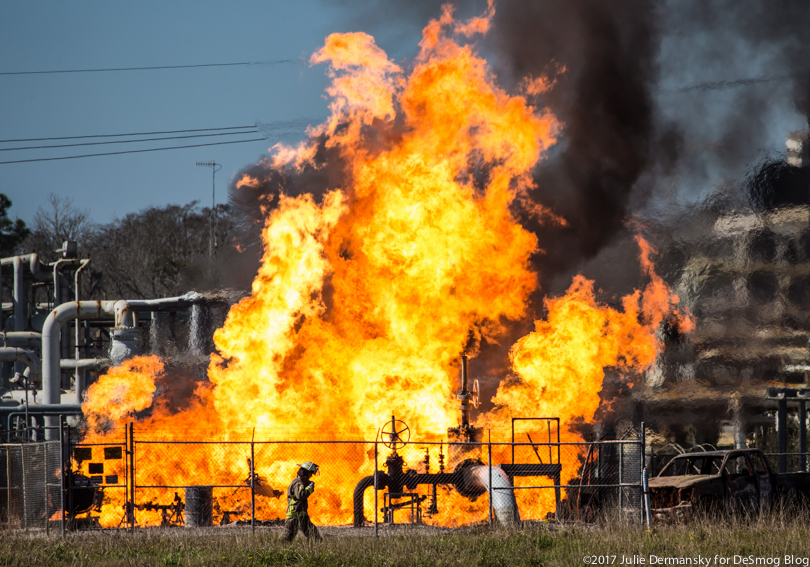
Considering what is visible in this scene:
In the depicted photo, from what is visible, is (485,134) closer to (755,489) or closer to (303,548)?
(755,489)

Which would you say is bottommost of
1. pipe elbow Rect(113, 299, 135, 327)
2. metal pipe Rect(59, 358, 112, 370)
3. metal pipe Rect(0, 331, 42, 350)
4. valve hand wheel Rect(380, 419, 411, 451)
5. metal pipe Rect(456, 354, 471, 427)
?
valve hand wheel Rect(380, 419, 411, 451)

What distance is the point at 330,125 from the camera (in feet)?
69.4

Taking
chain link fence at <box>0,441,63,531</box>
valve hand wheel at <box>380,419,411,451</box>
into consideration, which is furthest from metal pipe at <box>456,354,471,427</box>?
chain link fence at <box>0,441,63,531</box>

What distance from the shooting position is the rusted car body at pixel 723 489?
15.0 m

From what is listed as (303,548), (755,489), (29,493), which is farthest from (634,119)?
(29,493)

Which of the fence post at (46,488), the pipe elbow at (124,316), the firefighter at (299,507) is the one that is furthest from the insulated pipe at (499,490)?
the pipe elbow at (124,316)

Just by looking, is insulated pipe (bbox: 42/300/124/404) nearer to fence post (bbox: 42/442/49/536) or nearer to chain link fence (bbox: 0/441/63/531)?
chain link fence (bbox: 0/441/63/531)

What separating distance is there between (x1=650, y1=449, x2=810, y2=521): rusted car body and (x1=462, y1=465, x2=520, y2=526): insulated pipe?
2.59m

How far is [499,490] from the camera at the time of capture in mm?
16328

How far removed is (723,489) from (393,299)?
28.1 ft

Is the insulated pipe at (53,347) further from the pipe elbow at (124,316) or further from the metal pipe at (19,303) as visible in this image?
the metal pipe at (19,303)

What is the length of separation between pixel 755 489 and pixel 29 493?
14.6 m

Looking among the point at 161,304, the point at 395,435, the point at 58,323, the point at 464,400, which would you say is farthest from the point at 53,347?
the point at 464,400

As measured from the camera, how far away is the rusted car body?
14984 millimetres
